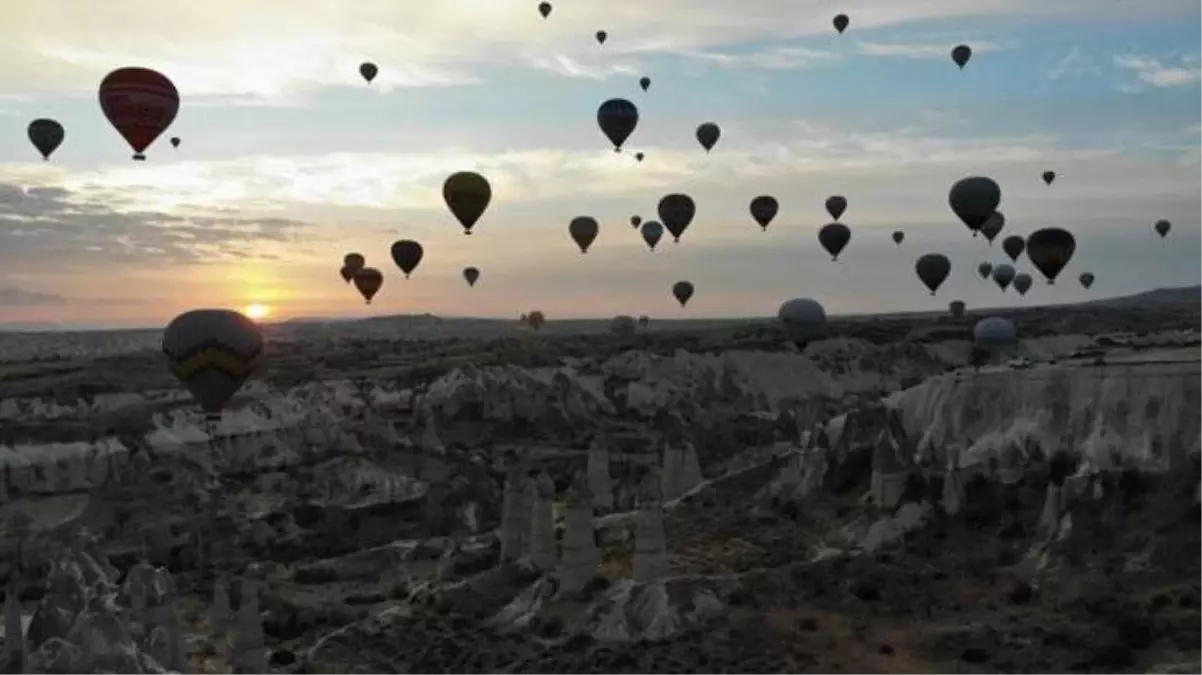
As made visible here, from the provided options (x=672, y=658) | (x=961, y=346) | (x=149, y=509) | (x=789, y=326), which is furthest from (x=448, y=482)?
(x=961, y=346)

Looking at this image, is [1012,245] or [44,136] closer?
[44,136]

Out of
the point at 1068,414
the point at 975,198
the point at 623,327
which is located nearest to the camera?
the point at 1068,414

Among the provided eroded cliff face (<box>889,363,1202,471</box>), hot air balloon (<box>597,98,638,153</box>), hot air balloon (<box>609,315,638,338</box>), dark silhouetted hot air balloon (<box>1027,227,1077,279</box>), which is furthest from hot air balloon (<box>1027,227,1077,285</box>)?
hot air balloon (<box>609,315,638,338</box>)

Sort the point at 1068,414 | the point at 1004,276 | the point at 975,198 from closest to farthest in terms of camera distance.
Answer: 1. the point at 1068,414
2. the point at 975,198
3. the point at 1004,276

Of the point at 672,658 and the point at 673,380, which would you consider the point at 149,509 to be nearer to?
the point at 672,658

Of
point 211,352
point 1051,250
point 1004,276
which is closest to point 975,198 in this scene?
point 1051,250

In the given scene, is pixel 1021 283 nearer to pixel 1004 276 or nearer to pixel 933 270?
pixel 1004 276

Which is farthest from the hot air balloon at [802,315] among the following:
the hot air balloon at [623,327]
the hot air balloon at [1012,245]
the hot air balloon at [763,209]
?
the hot air balloon at [623,327]

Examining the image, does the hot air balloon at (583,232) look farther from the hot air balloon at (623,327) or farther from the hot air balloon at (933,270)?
the hot air balloon at (623,327)
